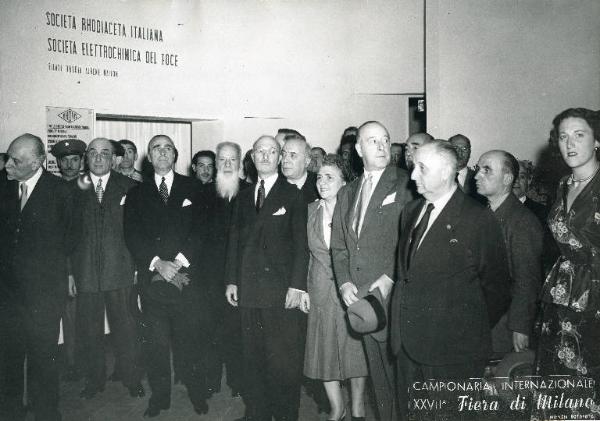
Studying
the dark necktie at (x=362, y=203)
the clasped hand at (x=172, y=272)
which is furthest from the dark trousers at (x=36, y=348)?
the dark necktie at (x=362, y=203)

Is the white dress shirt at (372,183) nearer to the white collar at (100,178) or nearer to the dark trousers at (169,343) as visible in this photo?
the dark trousers at (169,343)

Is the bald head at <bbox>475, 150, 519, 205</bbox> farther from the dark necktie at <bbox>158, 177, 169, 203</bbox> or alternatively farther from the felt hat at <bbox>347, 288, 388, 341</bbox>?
the dark necktie at <bbox>158, 177, 169, 203</bbox>

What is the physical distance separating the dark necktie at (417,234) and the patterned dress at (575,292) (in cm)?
70

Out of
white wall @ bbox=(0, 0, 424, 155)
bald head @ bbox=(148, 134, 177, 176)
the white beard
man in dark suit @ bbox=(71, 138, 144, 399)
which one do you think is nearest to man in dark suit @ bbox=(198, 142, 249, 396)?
the white beard

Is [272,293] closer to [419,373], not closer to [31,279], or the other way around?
[419,373]

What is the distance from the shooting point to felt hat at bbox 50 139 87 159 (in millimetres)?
4793

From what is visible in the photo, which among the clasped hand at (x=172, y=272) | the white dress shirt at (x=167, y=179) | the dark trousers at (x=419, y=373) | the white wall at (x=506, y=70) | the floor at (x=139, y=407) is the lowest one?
the floor at (x=139, y=407)

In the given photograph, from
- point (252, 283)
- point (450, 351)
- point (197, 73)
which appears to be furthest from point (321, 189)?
point (197, 73)

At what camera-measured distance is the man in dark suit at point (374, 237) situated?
9.75ft

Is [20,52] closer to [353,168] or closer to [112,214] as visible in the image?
[112,214]

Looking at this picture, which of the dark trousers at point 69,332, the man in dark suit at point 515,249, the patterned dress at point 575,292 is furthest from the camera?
the dark trousers at point 69,332

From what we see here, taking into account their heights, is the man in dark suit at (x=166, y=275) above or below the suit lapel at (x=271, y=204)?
below

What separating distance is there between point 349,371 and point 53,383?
6.73ft

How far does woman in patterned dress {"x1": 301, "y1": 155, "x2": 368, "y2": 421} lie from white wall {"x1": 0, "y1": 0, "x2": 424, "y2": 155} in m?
3.40
